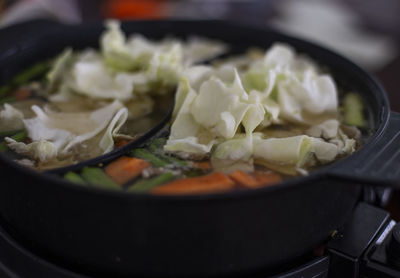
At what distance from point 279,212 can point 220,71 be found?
32.8 inches

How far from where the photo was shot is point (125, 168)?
1546mm

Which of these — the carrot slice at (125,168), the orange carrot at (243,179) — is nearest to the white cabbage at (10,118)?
the carrot slice at (125,168)

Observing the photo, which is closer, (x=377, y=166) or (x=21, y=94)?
(x=377, y=166)

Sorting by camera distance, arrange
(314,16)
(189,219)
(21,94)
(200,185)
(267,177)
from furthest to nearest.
→ (314,16) < (21,94) < (267,177) < (200,185) < (189,219)

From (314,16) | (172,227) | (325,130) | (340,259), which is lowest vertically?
(340,259)

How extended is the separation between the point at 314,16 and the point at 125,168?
→ 4127mm

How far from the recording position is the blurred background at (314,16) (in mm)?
4435

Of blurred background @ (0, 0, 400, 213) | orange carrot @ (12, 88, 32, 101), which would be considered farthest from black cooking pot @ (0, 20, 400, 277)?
blurred background @ (0, 0, 400, 213)

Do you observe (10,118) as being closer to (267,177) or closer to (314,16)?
(267,177)

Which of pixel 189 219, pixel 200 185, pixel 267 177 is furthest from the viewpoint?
pixel 267 177

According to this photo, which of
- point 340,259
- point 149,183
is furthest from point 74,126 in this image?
point 340,259

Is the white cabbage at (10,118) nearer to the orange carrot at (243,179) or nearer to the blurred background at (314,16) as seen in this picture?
the orange carrot at (243,179)

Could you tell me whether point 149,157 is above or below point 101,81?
below

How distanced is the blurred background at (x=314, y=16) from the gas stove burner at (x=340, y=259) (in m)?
2.73
